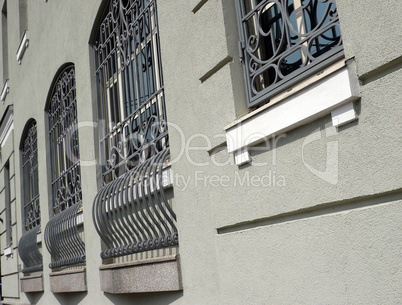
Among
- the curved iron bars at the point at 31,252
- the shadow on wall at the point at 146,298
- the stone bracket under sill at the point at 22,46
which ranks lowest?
the shadow on wall at the point at 146,298

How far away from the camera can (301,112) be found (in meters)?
2.90

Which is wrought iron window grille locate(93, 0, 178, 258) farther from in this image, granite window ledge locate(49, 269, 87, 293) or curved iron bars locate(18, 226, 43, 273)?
curved iron bars locate(18, 226, 43, 273)

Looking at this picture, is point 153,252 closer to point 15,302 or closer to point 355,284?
point 355,284

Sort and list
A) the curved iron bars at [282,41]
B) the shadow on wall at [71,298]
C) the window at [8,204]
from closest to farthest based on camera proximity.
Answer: the curved iron bars at [282,41] < the shadow on wall at [71,298] < the window at [8,204]

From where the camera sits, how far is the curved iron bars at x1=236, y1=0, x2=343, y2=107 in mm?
3137

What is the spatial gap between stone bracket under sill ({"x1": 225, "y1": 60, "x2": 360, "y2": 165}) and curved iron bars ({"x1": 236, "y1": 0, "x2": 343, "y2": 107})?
0.21m

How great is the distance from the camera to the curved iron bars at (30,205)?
966cm

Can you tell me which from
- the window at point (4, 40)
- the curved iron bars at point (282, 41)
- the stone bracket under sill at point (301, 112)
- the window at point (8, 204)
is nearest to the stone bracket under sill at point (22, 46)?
the window at point (4, 40)

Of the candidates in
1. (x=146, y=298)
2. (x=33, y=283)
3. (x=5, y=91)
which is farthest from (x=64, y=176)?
(x=5, y=91)

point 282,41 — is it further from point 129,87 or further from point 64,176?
point 64,176

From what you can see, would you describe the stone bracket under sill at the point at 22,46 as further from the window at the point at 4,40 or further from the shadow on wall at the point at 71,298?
the shadow on wall at the point at 71,298

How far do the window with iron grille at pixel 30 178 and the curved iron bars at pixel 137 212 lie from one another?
4687 mm

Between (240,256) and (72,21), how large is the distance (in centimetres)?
486

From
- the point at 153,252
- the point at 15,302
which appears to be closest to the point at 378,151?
the point at 153,252
